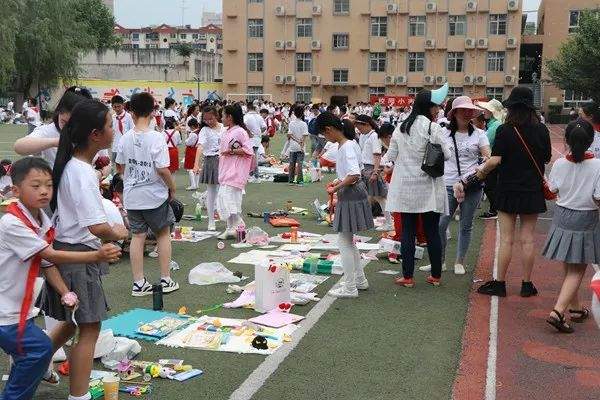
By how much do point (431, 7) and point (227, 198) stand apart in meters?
50.3

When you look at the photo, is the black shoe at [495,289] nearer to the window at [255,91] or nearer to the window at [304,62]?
the window at [304,62]

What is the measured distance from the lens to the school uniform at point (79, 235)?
149 inches

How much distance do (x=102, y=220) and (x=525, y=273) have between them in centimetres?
455

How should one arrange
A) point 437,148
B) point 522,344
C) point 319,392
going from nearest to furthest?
point 319,392
point 522,344
point 437,148

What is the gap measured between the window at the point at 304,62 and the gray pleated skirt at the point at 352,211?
176ft

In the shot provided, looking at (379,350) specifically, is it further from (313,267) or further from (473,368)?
(313,267)

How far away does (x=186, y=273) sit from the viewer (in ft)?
25.5

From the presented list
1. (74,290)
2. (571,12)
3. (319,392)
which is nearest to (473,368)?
(319,392)

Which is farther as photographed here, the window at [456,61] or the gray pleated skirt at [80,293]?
the window at [456,61]

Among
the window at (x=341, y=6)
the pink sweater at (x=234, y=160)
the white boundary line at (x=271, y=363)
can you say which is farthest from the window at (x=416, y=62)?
the white boundary line at (x=271, y=363)

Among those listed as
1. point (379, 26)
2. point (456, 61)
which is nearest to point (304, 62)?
point (379, 26)

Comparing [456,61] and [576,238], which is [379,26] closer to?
[456,61]

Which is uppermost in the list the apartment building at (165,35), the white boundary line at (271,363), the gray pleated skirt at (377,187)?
the apartment building at (165,35)

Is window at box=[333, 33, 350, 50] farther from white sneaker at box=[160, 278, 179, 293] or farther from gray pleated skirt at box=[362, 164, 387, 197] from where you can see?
white sneaker at box=[160, 278, 179, 293]
